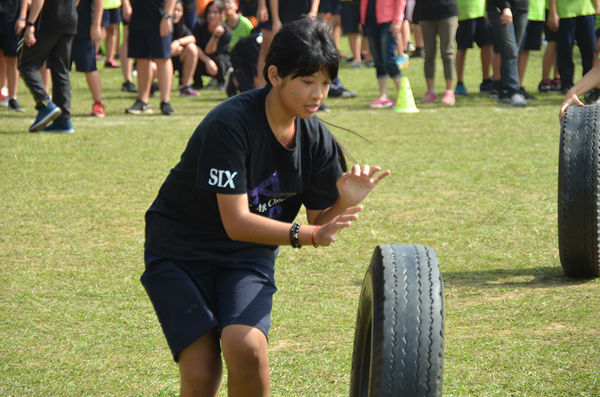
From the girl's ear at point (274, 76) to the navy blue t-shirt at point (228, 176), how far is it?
9cm

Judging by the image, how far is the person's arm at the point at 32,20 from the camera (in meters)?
7.11

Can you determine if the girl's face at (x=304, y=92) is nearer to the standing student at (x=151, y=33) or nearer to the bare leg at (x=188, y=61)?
the standing student at (x=151, y=33)

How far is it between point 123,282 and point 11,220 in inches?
56.6

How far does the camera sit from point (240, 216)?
2.20 metres

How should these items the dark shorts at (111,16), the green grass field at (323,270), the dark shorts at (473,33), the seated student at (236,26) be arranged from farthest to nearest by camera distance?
the seated student at (236,26) → the dark shorts at (111,16) → the dark shorts at (473,33) → the green grass field at (323,270)

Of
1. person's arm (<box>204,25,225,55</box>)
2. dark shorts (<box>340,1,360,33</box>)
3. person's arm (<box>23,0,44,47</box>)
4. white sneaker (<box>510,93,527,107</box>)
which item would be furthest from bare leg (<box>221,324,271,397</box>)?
dark shorts (<box>340,1,360,33</box>)

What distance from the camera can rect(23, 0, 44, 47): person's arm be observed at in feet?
23.3

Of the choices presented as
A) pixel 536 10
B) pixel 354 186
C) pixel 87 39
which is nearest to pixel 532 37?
pixel 536 10

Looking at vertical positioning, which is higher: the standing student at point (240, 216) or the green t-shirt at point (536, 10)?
the green t-shirt at point (536, 10)

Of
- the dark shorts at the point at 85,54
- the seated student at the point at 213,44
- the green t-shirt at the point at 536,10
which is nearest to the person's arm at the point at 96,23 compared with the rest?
the dark shorts at the point at 85,54

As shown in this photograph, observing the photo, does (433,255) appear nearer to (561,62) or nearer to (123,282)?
(123,282)

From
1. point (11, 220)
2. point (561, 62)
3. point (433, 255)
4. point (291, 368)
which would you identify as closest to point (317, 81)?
point (433, 255)

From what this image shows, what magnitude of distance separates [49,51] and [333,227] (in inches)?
244

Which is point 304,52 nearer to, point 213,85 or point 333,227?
point 333,227
